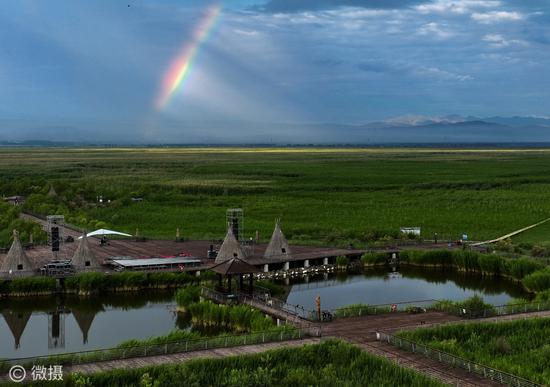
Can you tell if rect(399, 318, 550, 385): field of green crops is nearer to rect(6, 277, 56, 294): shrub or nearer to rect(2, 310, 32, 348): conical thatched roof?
rect(2, 310, 32, 348): conical thatched roof

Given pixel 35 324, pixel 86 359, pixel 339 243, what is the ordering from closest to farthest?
1. pixel 86 359
2. pixel 35 324
3. pixel 339 243

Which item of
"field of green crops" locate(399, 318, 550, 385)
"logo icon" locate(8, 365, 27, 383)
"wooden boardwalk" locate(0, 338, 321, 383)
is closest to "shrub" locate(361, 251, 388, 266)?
"field of green crops" locate(399, 318, 550, 385)

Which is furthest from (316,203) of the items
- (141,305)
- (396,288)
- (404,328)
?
(404,328)

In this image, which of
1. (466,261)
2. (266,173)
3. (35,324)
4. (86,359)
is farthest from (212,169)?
(86,359)

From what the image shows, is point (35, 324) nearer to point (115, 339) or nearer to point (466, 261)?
point (115, 339)

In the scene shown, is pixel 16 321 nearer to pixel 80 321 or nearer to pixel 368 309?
pixel 80 321

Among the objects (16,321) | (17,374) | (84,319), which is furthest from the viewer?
(84,319)
